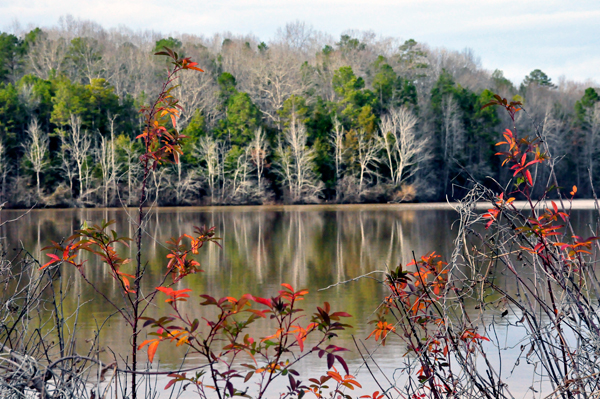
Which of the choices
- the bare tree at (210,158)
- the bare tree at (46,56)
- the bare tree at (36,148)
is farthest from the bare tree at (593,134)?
the bare tree at (46,56)

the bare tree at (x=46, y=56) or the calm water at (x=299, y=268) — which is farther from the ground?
the bare tree at (x=46, y=56)

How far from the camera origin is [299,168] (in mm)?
43844

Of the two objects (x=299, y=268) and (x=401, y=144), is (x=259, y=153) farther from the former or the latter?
(x=299, y=268)

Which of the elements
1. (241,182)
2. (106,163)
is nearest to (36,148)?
(106,163)

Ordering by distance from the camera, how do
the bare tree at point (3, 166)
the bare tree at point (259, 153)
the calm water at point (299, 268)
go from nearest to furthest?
the calm water at point (299, 268), the bare tree at point (3, 166), the bare tree at point (259, 153)

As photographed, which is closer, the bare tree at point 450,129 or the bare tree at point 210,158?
the bare tree at point 210,158

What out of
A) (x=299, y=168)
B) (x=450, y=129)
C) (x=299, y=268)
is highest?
(x=450, y=129)

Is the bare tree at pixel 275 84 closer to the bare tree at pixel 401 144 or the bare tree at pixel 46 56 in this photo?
the bare tree at pixel 401 144

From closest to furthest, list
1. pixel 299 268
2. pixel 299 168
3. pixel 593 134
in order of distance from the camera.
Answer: pixel 299 268 → pixel 299 168 → pixel 593 134

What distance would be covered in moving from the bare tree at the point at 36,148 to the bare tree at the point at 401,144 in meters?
24.5

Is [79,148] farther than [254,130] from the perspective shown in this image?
No

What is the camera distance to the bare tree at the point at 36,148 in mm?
39694

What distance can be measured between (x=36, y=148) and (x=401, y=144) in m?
26.6

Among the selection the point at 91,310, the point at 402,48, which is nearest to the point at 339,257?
the point at 91,310
